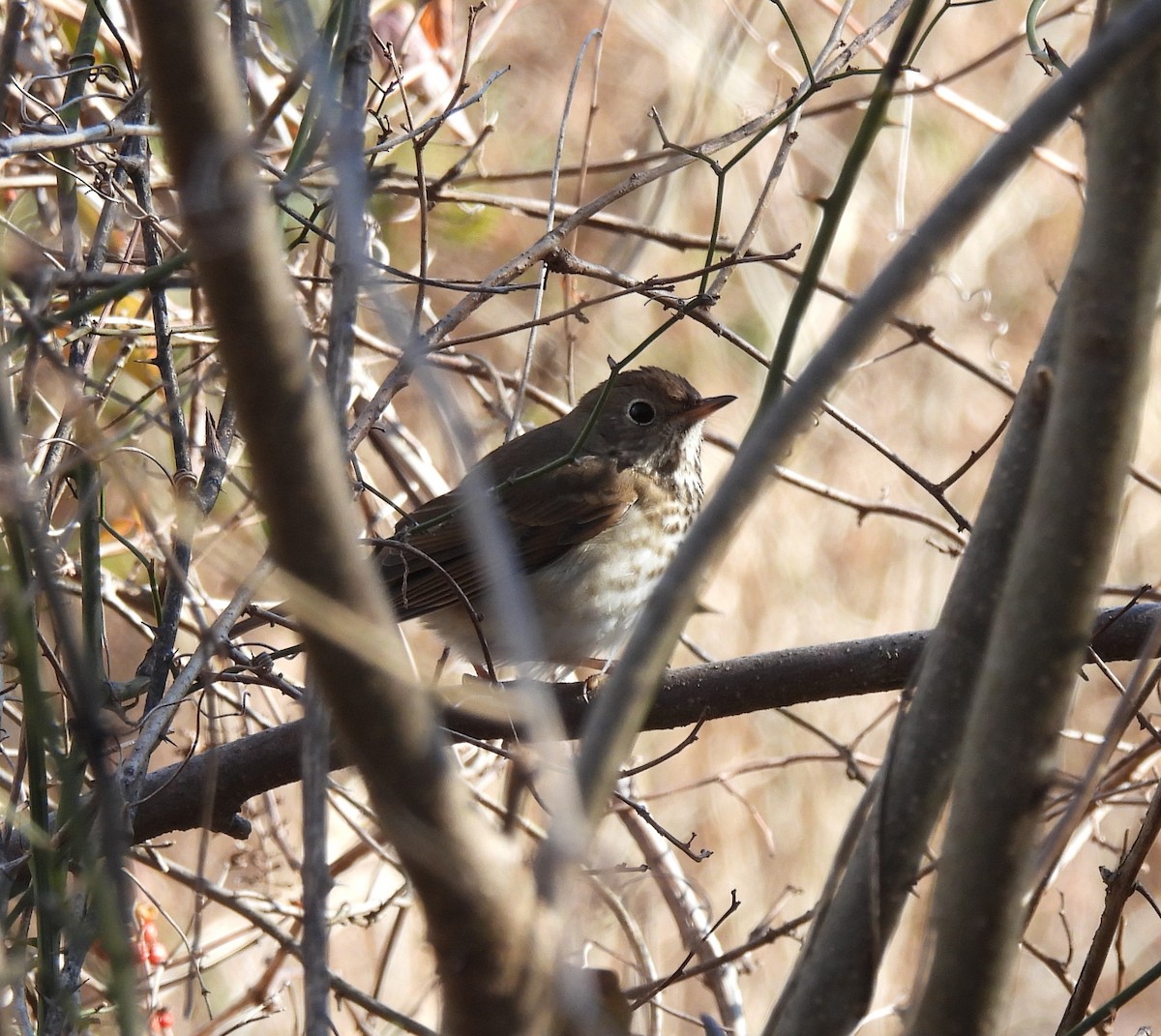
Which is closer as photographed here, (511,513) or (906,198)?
(511,513)

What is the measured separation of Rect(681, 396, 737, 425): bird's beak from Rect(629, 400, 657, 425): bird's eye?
0.10 meters

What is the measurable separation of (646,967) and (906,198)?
14.9 feet

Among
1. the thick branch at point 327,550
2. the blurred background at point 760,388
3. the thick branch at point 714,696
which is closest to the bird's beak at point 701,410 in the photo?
the blurred background at point 760,388

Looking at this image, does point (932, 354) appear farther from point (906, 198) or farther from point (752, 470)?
point (752, 470)

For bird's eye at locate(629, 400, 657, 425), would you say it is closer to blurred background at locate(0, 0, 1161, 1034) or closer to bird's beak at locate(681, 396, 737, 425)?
bird's beak at locate(681, 396, 737, 425)

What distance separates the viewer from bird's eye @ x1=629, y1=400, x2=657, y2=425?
4.12 m

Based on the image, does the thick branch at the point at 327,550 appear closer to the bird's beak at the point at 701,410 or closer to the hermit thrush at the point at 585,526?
the hermit thrush at the point at 585,526

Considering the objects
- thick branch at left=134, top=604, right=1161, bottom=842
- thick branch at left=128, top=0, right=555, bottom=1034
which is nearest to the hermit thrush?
thick branch at left=134, top=604, right=1161, bottom=842

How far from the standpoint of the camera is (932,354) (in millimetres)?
6578

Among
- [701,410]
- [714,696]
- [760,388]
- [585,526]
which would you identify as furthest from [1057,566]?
→ [760,388]

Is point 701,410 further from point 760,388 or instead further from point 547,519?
point 760,388

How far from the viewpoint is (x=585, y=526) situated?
12.6 feet

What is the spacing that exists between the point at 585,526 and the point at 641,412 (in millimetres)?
473

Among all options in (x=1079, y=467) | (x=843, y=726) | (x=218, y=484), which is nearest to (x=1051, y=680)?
(x=1079, y=467)
